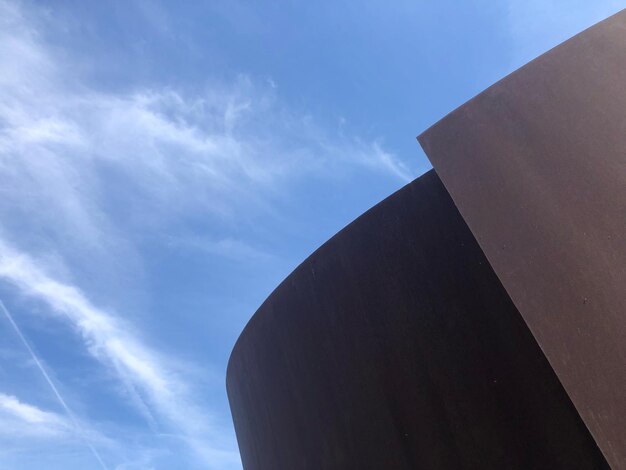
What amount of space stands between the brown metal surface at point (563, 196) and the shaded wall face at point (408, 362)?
1.67 ft

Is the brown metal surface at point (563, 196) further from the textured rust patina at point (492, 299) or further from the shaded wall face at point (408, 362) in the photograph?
the shaded wall face at point (408, 362)

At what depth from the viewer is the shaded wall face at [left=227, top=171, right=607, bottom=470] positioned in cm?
328

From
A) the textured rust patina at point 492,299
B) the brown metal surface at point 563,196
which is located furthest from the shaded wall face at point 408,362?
the brown metal surface at point 563,196

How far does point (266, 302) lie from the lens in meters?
5.42

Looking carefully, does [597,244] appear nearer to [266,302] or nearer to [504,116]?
[504,116]

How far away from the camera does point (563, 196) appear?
3047 mm

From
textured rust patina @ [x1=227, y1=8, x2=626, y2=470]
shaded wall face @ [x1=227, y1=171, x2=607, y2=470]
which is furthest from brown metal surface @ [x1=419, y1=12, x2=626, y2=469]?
shaded wall face @ [x1=227, y1=171, x2=607, y2=470]

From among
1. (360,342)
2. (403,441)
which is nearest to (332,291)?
(360,342)

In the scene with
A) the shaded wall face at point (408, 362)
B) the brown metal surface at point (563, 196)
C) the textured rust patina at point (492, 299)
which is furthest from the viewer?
the shaded wall face at point (408, 362)

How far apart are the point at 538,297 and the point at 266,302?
9.99 ft

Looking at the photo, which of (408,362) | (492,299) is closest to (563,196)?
(492,299)

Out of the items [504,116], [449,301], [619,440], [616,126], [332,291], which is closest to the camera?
[619,440]

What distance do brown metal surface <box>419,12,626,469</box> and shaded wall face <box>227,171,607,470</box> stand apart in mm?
508

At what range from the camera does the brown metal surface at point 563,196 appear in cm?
268
